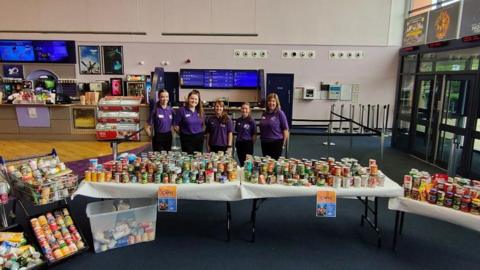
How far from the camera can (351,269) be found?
286 cm

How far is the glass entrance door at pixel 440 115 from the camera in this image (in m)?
5.89

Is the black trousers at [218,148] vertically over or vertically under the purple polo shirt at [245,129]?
under

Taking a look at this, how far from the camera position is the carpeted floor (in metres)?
2.93

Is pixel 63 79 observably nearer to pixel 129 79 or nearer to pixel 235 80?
pixel 129 79

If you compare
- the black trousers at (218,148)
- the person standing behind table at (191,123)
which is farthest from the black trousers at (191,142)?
the black trousers at (218,148)

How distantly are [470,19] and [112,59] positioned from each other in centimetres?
897

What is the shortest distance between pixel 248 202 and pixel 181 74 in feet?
21.3

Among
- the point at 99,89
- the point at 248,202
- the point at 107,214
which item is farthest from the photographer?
the point at 99,89

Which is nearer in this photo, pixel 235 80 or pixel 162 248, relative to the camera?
pixel 162 248

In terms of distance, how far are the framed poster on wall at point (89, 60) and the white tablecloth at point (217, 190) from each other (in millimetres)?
7966

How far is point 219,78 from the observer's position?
32.6 feet

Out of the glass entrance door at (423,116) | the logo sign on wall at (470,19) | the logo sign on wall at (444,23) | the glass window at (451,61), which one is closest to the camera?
the logo sign on wall at (470,19)

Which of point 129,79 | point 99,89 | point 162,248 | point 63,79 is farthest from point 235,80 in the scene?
point 162,248

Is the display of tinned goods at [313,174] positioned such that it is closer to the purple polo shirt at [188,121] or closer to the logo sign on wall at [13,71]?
the purple polo shirt at [188,121]
